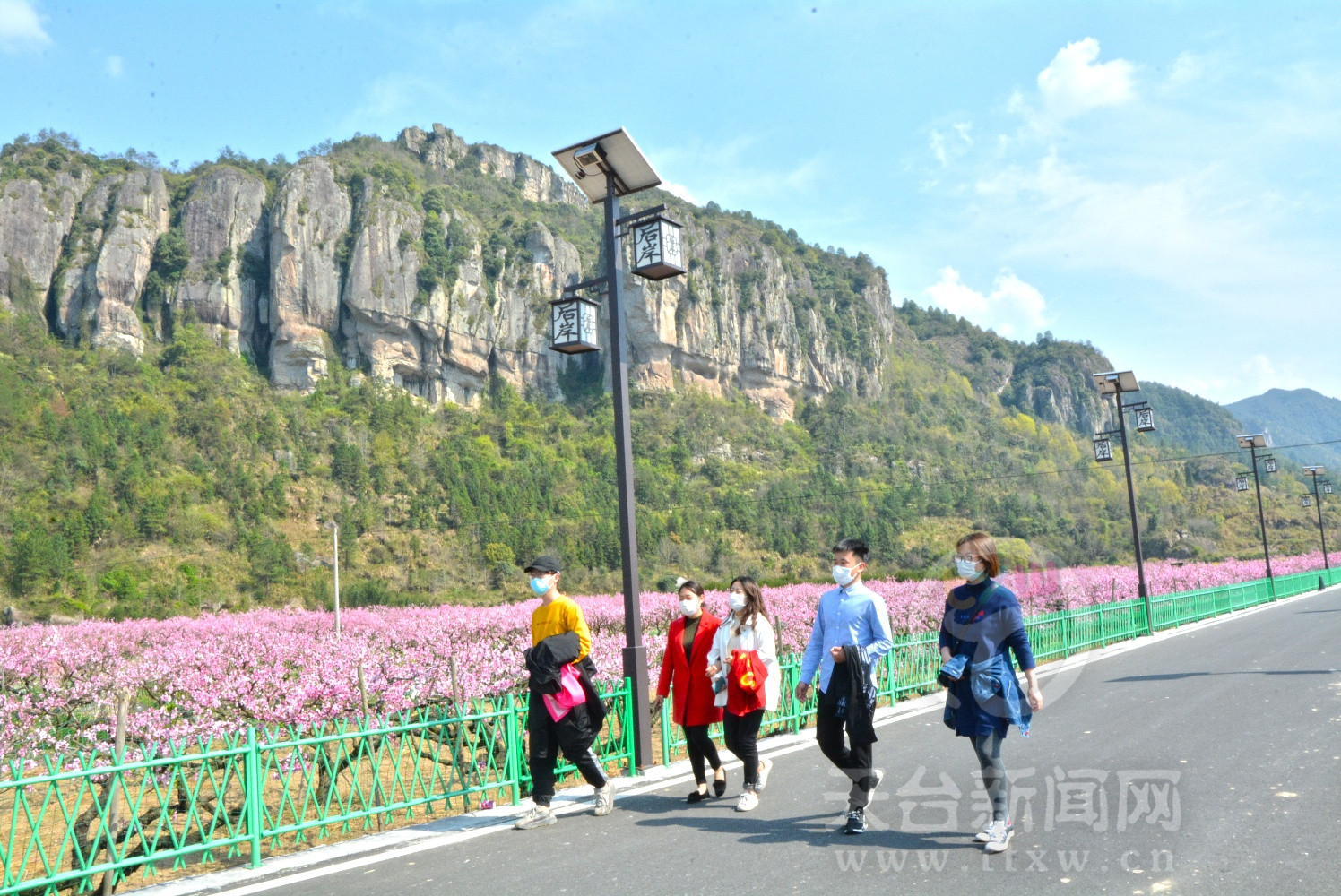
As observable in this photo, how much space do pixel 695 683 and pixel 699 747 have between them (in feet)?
1.43

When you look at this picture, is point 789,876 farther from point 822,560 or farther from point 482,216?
point 482,216

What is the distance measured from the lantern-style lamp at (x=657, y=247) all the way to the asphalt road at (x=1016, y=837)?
13.9ft

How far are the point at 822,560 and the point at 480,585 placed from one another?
28554mm

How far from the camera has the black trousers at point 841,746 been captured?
496cm

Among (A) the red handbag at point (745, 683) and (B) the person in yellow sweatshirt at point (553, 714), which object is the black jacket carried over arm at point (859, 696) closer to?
(A) the red handbag at point (745, 683)

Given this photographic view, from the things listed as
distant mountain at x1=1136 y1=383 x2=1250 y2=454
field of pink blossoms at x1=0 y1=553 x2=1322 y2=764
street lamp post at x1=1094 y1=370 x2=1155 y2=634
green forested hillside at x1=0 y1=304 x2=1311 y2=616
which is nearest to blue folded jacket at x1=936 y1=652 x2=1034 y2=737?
field of pink blossoms at x1=0 y1=553 x2=1322 y2=764

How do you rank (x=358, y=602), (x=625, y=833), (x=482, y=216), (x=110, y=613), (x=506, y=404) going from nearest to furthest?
(x=625, y=833), (x=110, y=613), (x=358, y=602), (x=506, y=404), (x=482, y=216)

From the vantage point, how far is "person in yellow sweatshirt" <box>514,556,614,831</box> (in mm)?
5551

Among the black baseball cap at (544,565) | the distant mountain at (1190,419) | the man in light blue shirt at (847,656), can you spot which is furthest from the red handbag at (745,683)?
the distant mountain at (1190,419)

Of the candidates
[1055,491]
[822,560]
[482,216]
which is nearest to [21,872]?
[822,560]

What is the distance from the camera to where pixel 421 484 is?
79000 millimetres

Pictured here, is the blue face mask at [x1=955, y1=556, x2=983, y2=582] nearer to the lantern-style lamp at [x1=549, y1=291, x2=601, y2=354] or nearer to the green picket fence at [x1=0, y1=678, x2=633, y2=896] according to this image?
the green picket fence at [x1=0, y1=678, x2=633, y2=896]

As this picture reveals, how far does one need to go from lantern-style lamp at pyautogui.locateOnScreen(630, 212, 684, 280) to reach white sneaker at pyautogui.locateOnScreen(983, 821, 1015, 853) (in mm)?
4954

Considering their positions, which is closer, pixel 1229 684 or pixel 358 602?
pixel 1229 684
